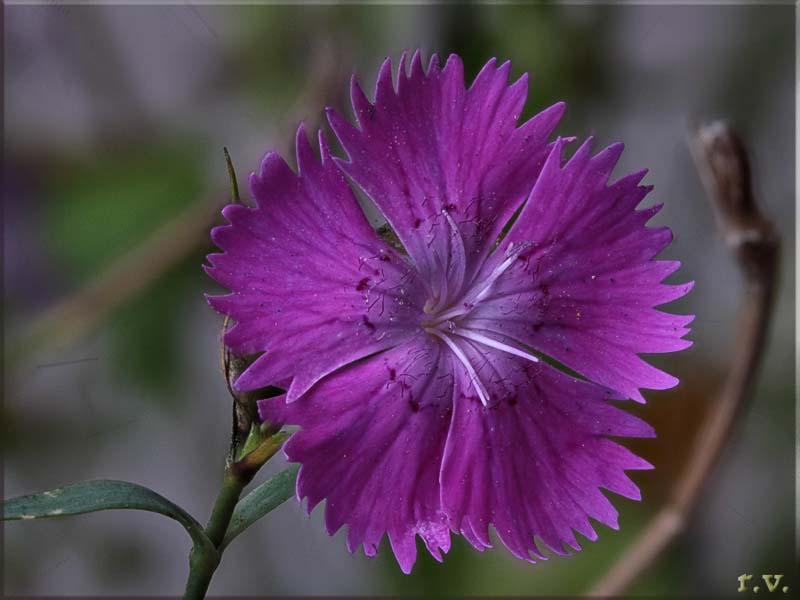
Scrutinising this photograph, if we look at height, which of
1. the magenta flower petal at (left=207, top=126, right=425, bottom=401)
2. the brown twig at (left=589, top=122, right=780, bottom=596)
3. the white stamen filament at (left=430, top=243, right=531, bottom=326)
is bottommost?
the brown twig at (left=589, top=122, right=780, bottom=596)

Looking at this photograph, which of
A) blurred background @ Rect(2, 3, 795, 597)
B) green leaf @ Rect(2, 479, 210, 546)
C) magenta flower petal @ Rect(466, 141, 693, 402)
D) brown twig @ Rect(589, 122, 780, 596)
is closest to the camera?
green leaf @ Rect(2, 479, 210, 546)

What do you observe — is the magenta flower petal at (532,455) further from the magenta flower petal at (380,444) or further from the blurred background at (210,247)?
the blurred background at (210,247)

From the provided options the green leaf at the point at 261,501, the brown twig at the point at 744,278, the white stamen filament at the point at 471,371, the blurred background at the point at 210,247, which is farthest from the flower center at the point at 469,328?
the blurred background at the point at 210,247

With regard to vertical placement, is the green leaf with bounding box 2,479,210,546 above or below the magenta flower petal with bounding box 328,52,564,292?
below

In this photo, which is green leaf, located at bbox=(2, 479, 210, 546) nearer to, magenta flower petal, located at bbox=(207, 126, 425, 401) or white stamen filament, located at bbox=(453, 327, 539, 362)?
magenta flower petal, located at bbox=(207, 126, 425, 401)

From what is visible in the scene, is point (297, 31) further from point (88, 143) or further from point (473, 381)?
point (473, 381)

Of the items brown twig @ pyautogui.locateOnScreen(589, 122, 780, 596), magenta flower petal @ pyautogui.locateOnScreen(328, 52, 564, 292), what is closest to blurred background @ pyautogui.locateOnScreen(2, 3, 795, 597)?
brown twig @ pyautogui.locateOnScreen(589, 122, 780, 596)

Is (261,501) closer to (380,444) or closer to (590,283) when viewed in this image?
(380,444)

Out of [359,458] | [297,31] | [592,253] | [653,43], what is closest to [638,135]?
[653,43]
